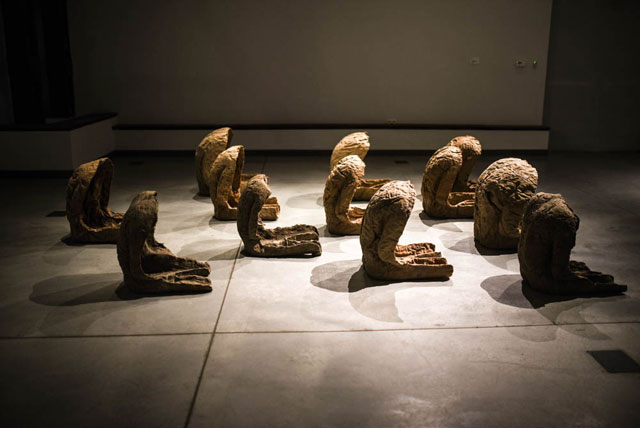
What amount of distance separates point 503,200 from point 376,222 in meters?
1.49

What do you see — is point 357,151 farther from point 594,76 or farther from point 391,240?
point 594,76

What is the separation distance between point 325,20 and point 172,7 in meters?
2.96

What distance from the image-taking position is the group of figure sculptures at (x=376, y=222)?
4.32 m

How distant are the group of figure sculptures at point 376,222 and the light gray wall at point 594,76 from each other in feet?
18.0

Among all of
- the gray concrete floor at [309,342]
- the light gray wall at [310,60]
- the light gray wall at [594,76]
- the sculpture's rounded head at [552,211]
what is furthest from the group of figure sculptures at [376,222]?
the light gray wall at [594,76]

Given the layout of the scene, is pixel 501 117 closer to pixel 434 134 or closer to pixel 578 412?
pixel 434 134

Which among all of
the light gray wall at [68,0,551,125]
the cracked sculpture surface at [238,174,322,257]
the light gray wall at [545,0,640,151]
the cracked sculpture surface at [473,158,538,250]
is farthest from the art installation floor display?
the light gray wall at [545,0,640,151]

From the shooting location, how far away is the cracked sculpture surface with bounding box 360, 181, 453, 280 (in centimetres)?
445

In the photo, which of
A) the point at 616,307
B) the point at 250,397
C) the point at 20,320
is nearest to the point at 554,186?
the point at 616,307

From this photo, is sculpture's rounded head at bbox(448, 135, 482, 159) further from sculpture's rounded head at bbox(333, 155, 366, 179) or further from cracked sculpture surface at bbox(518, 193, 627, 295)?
cracked sculpture surface at bbox(518, 193, 627, 295)

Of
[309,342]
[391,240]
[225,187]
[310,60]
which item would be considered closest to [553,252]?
[391,240]

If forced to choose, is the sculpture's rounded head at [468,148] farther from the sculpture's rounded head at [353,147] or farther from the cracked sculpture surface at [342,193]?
the cracked sculpture surface at [342,193]

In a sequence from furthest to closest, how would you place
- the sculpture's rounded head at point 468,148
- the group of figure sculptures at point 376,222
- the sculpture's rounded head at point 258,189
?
the sculpture's rounded head at point 468,148 → the sculpture's rounded head at point 258,189 → the group of figure sculptures at point 376,222

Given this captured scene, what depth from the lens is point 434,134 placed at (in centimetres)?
1098
